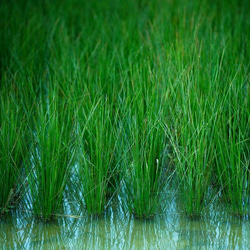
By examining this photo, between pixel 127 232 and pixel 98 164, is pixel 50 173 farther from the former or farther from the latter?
pixel 127 232

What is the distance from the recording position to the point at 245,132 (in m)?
2.38

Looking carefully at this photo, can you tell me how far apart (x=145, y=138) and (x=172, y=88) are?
1.11 ft

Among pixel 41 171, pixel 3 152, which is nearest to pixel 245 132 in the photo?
pixel 41 171

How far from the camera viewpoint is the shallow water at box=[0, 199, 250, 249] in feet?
6.55

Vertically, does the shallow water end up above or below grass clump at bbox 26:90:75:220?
below

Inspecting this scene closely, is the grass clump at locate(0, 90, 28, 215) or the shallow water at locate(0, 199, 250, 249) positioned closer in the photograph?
the shallow water at locate(0, 199, 250, 249)

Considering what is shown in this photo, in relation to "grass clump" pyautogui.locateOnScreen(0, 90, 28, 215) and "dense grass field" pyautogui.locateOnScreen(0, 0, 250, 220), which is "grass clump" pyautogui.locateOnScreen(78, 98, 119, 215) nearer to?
"dense grass field" pyautogui.locateOnScreen(0, 0, 250, 220)

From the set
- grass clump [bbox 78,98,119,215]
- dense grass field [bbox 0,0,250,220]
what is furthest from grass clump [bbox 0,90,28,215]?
grass clump [bbox 78,98,119,215]

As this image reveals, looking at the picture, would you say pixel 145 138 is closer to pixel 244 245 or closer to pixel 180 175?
pixel 180 175

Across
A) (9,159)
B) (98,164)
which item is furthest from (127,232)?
(9,159)

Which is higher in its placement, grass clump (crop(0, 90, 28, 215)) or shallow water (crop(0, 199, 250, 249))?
grass clump (crop(0, 90, 28, 215))

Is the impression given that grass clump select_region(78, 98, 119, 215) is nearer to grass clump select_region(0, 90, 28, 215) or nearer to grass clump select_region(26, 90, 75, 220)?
grass clump select_region(26, 90, 75, 220)

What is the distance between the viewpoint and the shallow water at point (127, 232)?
200 centimetres

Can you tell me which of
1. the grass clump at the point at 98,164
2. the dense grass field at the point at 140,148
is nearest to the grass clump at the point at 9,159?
the dense grass field at the point at 140,148
